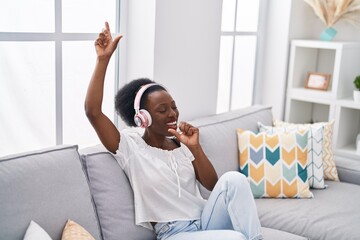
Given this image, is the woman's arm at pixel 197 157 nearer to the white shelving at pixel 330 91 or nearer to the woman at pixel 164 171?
the woman at pixel 164 171

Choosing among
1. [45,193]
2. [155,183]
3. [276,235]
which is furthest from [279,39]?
[45,193]

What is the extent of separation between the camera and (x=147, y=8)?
2.33m

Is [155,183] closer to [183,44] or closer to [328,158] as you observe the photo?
[183,44]

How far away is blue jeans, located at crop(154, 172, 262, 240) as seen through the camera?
1.80m

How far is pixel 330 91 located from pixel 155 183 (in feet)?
6.50

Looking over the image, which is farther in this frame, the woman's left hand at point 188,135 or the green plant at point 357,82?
the green plant at point 357,82

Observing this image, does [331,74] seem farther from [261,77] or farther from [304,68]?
[261,77]

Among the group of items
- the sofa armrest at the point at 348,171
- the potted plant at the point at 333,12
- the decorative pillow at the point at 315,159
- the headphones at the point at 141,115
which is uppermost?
the potted plant at the point at 333,12

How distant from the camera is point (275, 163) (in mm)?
2441

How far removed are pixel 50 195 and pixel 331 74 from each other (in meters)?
2.57

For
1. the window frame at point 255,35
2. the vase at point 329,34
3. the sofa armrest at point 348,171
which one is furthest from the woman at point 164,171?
the vase at point 329,34

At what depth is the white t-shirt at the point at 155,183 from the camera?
1.86 meters

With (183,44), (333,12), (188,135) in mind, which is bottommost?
(188,135)

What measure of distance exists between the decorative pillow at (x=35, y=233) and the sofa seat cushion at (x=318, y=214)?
1.08m
